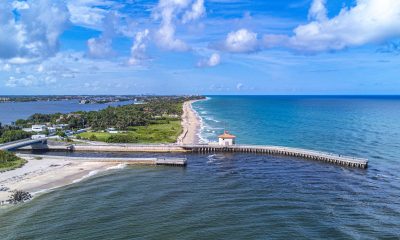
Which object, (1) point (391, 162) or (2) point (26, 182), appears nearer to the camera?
(2) point (26, 182)

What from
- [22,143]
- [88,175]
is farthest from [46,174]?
[22,143]

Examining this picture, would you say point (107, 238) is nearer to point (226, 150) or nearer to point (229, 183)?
point (229, 183)

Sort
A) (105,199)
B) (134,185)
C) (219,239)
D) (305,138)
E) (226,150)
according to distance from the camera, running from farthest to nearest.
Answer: (305,138)
(226,150)
(134,185)
(105,199)
(219,239)

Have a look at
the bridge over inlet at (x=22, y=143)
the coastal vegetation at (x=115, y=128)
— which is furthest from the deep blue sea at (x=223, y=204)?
the bridge over inlet at (x=22, y=143)

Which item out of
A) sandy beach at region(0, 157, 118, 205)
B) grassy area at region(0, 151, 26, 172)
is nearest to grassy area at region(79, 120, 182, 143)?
sandy beach at region(0, 157, 118, 205)

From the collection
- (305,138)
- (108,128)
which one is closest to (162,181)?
(305,138)
